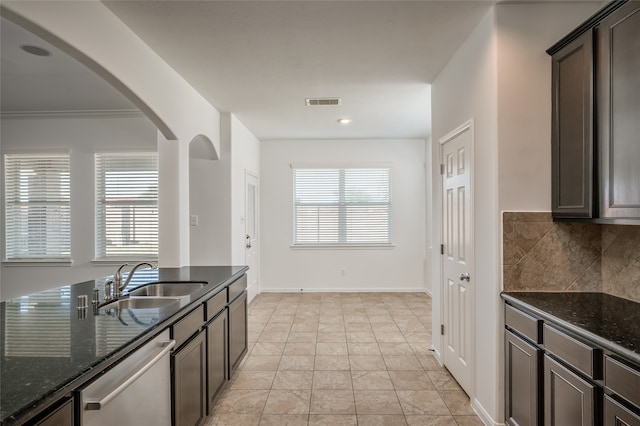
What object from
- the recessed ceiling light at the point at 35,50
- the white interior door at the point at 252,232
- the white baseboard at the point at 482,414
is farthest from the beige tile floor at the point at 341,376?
the recessed ceiling light at the point at 35,50

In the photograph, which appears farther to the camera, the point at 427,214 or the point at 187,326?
the point at 427,214

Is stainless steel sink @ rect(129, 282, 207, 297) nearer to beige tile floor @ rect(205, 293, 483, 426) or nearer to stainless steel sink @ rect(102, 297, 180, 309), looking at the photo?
stainless steel sink @ rect(102, 297, 180, 309)

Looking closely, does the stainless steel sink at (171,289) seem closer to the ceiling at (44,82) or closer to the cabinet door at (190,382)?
the cabinet door at (190,382)

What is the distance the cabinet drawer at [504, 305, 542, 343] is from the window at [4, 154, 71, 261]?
5438 mm

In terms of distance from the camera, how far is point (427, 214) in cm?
640

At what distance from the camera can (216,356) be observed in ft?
8.36

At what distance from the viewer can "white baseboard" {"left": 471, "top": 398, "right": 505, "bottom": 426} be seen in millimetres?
2265

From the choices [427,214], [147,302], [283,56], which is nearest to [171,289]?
[147,302]

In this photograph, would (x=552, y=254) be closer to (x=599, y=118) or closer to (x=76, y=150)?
(x=599, y=118)

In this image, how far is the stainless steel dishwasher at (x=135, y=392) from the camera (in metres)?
1.22

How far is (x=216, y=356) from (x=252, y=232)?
3.53m

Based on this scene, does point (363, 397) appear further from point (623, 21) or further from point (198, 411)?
point (623, 21)

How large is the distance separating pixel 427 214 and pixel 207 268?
169 inches

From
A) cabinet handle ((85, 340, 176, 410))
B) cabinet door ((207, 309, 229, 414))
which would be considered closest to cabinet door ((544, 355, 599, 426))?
cabinet handle ((85, 340, 176, 410))
